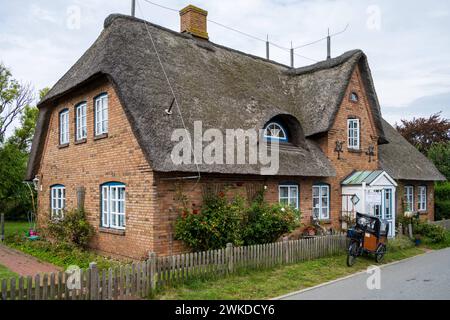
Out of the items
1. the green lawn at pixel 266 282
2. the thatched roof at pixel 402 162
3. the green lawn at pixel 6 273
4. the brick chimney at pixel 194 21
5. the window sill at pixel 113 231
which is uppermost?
the brick chimney at pixel 194 21

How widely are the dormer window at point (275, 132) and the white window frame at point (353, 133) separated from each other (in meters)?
3.65

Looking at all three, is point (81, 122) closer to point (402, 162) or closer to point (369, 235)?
point (369, 235)

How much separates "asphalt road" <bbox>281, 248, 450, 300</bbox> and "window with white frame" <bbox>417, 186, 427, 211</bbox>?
10517 mm

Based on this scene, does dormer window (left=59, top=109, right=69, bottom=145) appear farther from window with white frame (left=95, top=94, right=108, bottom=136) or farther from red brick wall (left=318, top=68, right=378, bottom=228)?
red brick wall (left=318, top=68, right=378, bottom=228)

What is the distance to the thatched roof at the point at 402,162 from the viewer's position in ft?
65.2

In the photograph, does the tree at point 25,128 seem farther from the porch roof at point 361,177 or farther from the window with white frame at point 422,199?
the window with white frame at point 422,199

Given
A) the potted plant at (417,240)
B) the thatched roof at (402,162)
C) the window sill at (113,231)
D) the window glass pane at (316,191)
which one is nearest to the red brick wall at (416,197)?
the thatched roof at (402,162)

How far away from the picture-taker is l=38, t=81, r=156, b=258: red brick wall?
11095 millimetres

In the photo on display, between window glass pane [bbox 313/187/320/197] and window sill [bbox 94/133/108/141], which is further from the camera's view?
window glass pane [bbox 313/187/320/197]

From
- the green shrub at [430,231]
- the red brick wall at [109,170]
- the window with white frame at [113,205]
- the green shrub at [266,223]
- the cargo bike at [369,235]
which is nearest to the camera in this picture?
the red brick wall at [109,170]

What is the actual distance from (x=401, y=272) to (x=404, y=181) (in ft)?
34.7

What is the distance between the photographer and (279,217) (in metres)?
11.9

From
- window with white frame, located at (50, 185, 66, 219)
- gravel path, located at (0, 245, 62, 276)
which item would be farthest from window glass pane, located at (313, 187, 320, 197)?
window with white frame, located at (50, 185, 66, 219)
